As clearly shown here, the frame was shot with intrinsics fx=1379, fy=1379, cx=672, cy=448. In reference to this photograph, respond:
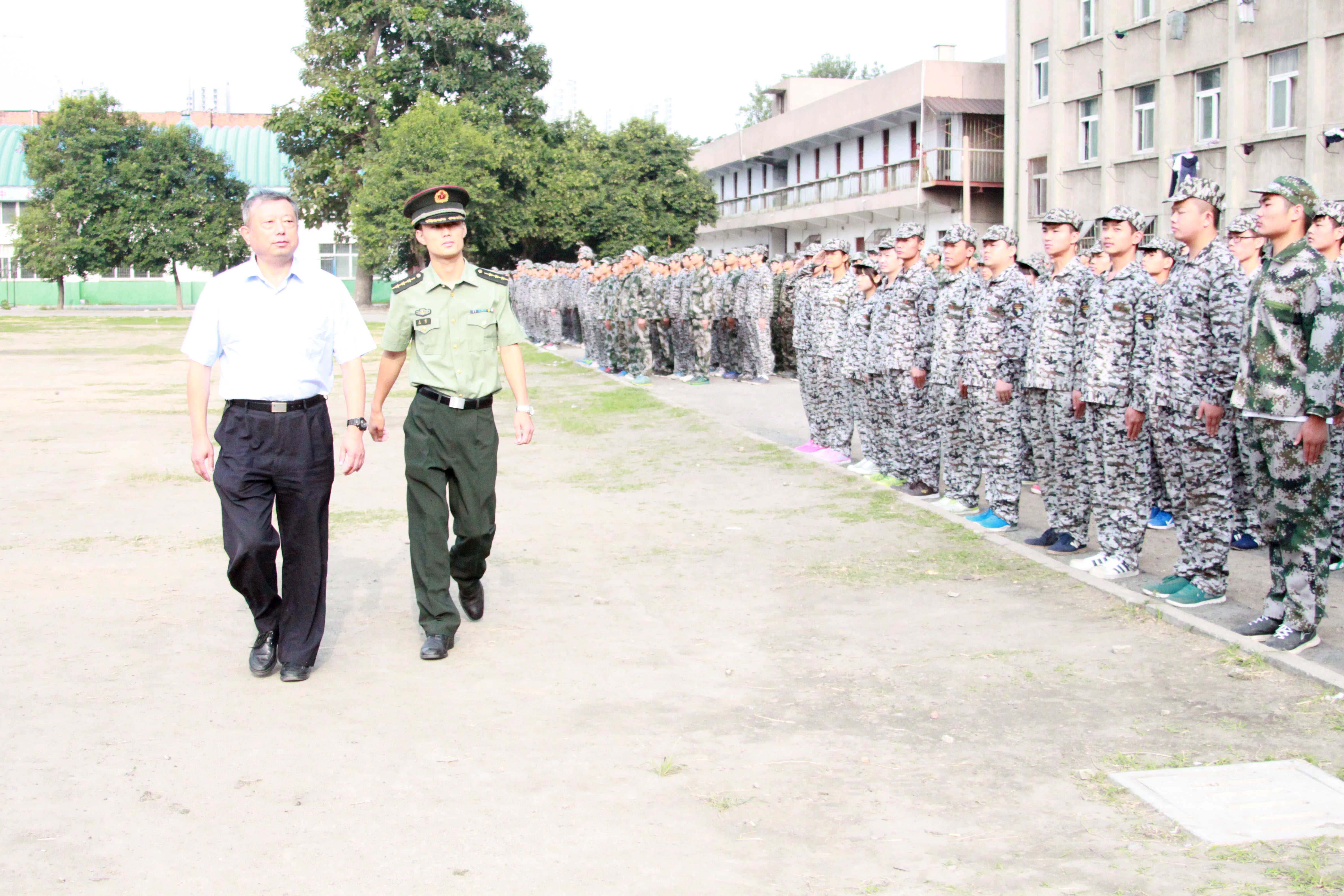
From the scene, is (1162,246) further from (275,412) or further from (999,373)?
(275,412)

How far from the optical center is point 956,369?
9406 millimetres

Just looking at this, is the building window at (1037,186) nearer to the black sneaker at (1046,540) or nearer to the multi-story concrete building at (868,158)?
the multi-story concrete building at (868,158)

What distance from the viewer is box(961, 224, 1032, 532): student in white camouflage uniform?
8891 mm

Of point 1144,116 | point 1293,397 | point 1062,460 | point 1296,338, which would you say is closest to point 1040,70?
point 1144,116

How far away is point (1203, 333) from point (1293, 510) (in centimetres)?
119

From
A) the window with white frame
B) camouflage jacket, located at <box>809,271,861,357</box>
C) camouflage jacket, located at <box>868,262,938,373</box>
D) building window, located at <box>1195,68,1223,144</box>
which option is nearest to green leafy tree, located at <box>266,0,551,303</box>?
the window with white frame

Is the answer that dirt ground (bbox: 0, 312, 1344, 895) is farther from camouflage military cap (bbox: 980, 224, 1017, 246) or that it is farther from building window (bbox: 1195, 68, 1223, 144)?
building window (bbox: 1195, 68, 1223, 144)

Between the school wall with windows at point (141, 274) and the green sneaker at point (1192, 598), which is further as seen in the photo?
the school wall with windows at point (141, 274)

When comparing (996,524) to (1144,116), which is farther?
(1144,116)

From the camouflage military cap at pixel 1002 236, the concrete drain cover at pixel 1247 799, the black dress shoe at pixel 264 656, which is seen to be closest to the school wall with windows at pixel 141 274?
the camouflage military cap at pixel 1002 236

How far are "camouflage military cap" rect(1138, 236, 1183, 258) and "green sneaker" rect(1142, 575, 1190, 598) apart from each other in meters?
1.77

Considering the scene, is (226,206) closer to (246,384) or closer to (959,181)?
(959,181)

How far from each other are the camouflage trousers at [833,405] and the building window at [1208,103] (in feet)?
61.1

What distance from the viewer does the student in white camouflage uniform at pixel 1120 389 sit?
7277mm
